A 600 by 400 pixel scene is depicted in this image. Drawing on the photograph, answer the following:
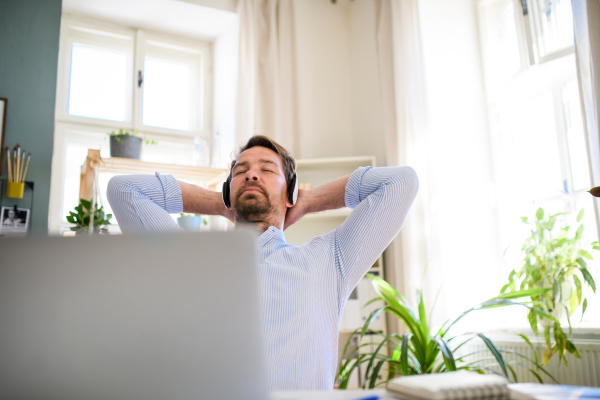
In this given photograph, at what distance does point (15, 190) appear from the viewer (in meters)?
2.63

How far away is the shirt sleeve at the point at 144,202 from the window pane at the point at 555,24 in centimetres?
218

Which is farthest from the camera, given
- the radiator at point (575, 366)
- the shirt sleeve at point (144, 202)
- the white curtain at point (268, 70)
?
the white curtain at point (268, 70)

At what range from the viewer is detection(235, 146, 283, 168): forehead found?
1475 millimetres

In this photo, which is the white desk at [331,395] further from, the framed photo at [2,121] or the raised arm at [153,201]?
the framed photo at [2,121]

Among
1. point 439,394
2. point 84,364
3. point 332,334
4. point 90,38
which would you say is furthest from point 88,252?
point 90,38

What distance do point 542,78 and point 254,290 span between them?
2.67m

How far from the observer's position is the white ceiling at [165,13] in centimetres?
328

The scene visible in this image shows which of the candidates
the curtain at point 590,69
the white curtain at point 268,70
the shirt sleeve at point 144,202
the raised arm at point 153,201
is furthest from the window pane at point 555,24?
the shirt sleeve at point 144,202

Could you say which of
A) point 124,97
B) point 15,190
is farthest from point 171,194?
point 124,97

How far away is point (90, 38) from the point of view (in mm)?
3424

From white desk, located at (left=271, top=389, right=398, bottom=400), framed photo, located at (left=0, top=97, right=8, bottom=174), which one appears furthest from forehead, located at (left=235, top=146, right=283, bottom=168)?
framed photo, located at (left=0, top=97, right=8, bottom=174)

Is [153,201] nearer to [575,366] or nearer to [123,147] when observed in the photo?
[123,147]

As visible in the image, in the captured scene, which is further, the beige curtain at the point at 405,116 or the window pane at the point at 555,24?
the beige curtain at the point at 405,116

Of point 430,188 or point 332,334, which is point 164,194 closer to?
point 332,334
